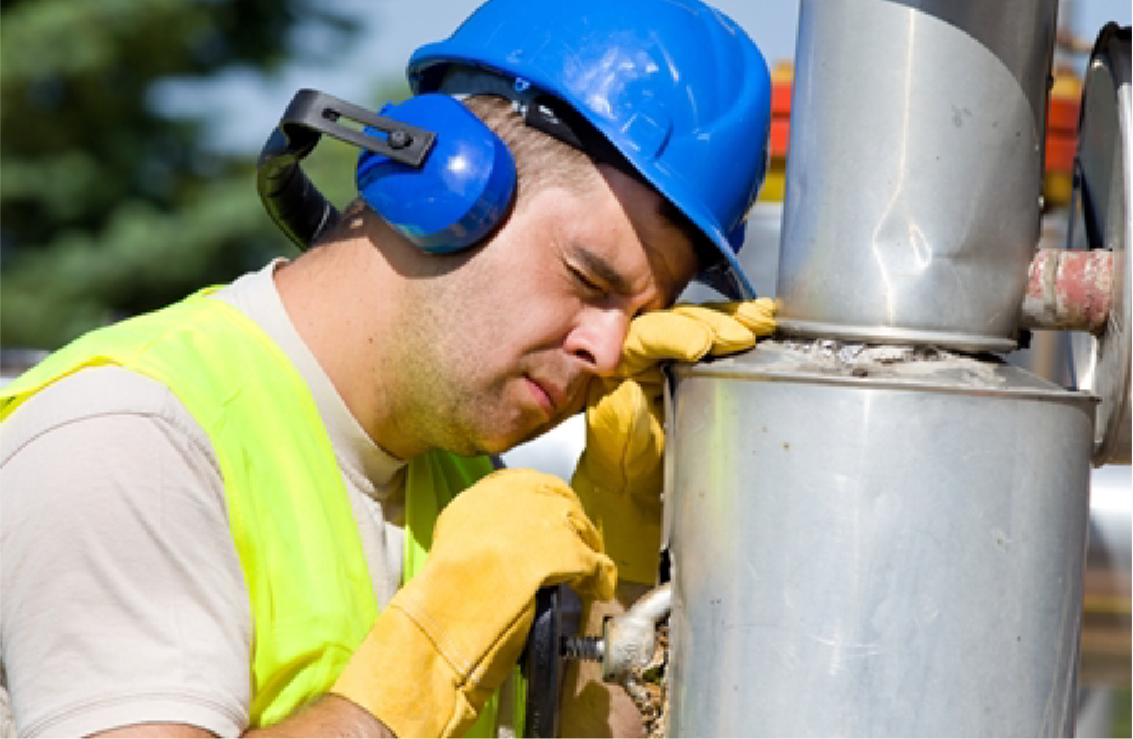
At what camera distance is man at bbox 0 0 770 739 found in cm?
132

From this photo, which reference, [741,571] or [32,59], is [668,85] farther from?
[32,59]

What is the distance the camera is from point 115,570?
1.31m

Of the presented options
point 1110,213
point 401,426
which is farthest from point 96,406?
point 1110,213

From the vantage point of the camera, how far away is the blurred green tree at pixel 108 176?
8148 mm

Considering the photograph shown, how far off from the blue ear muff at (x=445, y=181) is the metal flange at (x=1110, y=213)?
2.27 feet

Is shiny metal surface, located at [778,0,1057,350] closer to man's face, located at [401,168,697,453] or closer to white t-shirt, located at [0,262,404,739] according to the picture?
man's face, located at [401,168,697,453]

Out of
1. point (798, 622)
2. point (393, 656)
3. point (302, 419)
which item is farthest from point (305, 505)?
point (798, 622)

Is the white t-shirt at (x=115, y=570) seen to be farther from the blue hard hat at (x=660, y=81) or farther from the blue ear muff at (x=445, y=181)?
the blue hard hat at (x=660, y=81)

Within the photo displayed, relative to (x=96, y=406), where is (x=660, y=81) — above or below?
above

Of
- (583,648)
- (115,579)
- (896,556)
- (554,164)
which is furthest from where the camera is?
(554,164)

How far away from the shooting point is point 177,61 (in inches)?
340

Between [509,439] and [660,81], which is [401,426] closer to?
[509,439]

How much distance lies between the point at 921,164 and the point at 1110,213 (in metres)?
0.28

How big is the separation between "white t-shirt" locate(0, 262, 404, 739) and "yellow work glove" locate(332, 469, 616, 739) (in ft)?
0.50
